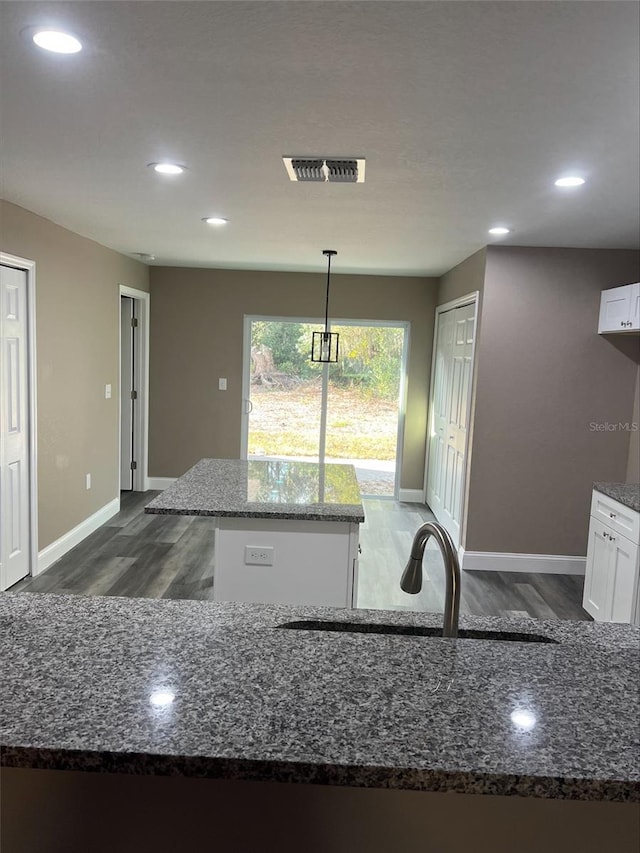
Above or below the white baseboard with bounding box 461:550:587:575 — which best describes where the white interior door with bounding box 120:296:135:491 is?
above

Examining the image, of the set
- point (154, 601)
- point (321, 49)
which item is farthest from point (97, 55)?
point (154, 601)

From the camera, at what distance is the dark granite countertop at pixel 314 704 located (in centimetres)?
75

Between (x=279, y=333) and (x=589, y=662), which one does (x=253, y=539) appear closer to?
(x=589, y=662)

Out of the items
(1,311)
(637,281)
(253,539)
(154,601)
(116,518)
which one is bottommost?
(116,518)

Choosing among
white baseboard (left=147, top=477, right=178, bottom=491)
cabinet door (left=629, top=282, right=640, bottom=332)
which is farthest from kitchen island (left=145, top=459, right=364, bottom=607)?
white baseboard (left=147, top=477, right=178, bottom=491)

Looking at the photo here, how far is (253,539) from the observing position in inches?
106

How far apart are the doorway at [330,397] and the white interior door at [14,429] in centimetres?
296

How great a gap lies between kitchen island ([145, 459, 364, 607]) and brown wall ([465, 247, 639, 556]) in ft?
6.98

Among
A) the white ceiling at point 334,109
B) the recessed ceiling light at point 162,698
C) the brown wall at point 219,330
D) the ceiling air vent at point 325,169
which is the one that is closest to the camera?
the recessed ceiling light at point 162,698

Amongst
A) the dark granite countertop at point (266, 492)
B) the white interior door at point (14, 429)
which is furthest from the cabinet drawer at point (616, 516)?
the white interior door at point (14, 429)

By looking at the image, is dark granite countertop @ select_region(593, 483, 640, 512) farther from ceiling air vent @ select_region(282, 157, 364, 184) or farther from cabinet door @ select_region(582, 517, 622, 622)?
ceiling air vent @ select_region(282, 157, 364, 184)

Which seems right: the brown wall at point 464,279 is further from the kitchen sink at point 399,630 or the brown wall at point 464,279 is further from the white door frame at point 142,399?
the kitchen sink at point 399,630

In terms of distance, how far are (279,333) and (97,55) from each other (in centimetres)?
502

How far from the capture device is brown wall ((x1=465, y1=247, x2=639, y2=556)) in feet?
14.6
